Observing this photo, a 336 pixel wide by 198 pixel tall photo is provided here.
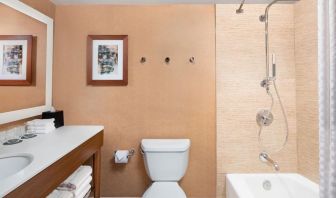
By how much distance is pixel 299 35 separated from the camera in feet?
6.38

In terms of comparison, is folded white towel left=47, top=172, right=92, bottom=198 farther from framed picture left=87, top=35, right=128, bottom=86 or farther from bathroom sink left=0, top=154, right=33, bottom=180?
framed picture left=87, top=35, right=128, bottom=86

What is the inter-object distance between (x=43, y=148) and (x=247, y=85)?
5.94 feet

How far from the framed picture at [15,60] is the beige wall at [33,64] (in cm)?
4

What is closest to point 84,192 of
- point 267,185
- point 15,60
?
point 15,60

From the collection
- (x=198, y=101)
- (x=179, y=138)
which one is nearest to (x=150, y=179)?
(x=179, y=138)

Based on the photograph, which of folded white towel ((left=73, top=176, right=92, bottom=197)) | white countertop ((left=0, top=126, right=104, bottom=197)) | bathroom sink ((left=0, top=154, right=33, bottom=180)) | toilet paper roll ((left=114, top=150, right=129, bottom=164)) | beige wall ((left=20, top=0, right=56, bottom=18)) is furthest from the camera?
toilet paper roll ((left=114, top=150, right=129, bottom=164))

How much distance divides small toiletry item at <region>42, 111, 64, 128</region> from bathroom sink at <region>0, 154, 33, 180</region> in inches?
29.5

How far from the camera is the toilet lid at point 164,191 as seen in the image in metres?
1.68

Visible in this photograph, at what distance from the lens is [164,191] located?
5.66ft

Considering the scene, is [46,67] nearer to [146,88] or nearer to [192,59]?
[146,88]

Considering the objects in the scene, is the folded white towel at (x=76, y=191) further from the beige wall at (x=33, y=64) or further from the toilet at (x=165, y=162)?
the beige wall at (x=33, y=64)

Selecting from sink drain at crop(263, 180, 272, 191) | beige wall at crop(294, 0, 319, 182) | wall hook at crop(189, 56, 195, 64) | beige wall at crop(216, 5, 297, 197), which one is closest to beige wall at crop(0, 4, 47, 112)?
wall hook at crop(189, 56, 195, 64)

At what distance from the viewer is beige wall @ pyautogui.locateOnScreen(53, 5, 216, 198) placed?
2.04 meters

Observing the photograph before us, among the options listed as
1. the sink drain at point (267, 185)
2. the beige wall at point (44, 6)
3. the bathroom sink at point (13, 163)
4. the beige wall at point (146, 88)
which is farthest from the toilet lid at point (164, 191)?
the beige wall at point (44, 6)
